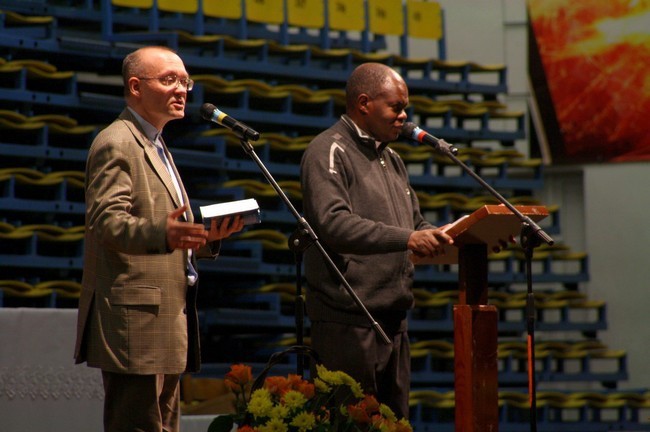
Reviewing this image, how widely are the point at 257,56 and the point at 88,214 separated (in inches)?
204

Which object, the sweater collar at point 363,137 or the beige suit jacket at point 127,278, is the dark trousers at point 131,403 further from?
the sweater collar at point 363,137

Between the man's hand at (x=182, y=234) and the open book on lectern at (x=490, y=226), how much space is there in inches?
27.9

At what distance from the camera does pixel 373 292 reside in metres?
2.87

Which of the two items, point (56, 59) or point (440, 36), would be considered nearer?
point (56, 59)

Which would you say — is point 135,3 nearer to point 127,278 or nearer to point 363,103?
point 363,103

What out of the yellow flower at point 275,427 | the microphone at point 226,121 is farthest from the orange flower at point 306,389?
the microphone at point 226,121

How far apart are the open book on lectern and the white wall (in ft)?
17.7

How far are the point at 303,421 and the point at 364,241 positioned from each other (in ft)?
2.28

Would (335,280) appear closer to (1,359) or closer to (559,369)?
(1,359)

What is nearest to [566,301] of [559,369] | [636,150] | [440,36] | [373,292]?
[559,369]

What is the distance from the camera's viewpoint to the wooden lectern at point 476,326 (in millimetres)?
2639

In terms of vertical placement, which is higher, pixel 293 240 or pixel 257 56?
pixel 257 56

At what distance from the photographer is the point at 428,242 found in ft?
8.77

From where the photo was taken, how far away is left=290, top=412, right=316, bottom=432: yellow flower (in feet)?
7.20
